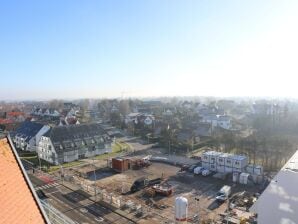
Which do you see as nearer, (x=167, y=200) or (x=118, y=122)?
(x=167, y=200)

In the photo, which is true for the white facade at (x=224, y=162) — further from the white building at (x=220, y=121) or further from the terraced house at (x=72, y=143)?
the white building at (x=220, y=121)

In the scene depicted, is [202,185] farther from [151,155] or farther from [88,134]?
[88,134]

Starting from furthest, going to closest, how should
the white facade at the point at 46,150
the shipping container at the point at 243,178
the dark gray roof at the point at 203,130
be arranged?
1. the dark gray roof at the point at 203,130
2. the white facade at the point at 46,150
3. the shipping container at the point at 243,178

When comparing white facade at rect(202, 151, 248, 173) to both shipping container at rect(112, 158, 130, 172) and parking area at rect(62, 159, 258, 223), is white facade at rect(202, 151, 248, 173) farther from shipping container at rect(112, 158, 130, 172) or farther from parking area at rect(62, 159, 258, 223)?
shipping container at rect(112, 158, 130, 172)

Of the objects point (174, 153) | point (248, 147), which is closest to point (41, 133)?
point (174, 153)

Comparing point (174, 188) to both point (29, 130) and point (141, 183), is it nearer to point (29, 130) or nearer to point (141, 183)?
point (141, 183)

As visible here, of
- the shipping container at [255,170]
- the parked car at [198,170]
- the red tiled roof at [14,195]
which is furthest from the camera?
the parked car at [198,170]

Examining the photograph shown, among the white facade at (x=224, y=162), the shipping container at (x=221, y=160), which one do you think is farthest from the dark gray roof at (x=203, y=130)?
the shipping container at (x=221, y=160)

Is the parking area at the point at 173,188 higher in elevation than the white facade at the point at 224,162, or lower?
lower
